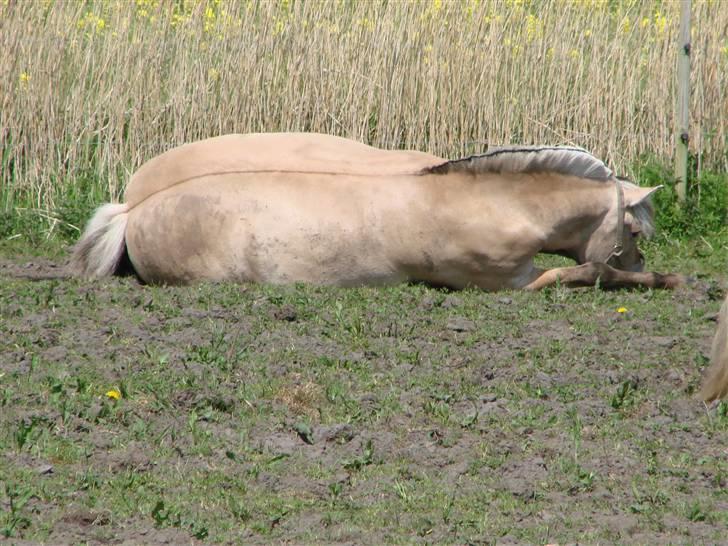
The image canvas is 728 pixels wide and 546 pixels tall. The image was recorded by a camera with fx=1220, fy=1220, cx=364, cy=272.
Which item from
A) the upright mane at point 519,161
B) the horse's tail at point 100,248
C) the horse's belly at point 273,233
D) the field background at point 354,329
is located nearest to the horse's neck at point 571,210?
the upright mane at point 519,161

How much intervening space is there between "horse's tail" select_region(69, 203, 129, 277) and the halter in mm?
2810

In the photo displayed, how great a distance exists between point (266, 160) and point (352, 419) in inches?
105

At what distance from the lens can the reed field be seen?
28.9 feet

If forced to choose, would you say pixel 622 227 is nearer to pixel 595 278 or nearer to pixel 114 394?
pixel 595 278

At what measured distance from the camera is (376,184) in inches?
266

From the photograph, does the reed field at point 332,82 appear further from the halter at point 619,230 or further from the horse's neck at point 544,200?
the horse's neck at point 544,200

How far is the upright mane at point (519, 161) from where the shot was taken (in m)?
6.76

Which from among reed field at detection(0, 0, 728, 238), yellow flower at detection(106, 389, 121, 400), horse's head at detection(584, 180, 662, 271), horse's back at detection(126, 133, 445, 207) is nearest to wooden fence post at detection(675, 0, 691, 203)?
reed field at detection(0, 0, 728, 238)

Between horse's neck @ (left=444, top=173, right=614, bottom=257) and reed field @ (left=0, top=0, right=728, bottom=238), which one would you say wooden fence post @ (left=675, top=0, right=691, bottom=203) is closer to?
reed field @ (left=0, top=0, right=728, bottom=238)

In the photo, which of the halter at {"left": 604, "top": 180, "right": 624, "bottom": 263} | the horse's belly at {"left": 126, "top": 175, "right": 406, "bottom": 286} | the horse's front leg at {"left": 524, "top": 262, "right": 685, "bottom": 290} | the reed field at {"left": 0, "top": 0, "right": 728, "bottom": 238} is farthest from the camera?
the reed field at {"left": 0, "top": 0, "right": 728, "bottom": 238}

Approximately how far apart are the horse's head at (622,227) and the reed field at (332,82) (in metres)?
1.89

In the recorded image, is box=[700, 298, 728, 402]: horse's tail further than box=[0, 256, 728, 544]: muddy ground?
Yes

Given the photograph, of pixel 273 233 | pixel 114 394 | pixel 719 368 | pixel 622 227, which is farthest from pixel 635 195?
pixel 114 394

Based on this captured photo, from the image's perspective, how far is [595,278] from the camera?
6.87 metres
